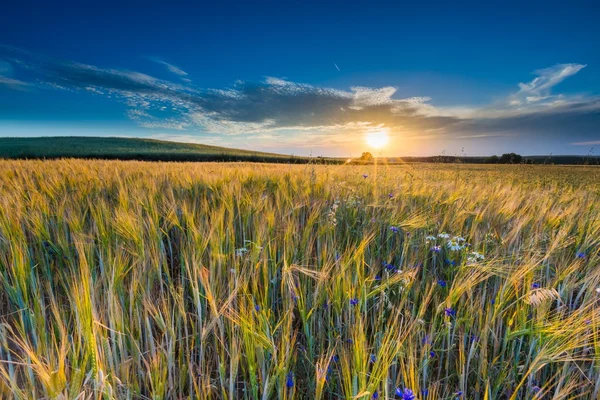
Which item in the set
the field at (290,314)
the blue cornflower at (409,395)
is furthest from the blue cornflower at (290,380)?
the blue cornflower at (409,395)

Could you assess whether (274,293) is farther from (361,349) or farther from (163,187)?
(163,187)

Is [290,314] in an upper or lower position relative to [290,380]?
upper

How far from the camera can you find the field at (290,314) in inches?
38.0

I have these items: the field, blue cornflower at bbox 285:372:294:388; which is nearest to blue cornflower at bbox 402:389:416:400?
the field

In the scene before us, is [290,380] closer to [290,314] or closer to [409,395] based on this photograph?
[290,314]

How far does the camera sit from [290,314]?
1.13 m

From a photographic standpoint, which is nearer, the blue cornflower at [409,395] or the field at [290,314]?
the blue cornflower at [409,395]

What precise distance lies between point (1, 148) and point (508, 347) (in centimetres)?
7027

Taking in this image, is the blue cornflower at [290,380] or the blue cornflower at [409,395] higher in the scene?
the blue cornflower at [409,395]

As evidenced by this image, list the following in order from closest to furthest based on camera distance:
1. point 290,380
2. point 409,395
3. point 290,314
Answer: point 409,395 → point 290,380 → point 290,314

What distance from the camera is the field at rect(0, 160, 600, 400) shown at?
3.16 ft

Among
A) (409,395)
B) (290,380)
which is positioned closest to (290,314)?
(290,380)

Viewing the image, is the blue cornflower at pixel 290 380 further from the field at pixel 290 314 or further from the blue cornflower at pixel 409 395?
the blue cornflower at pixel 409 395

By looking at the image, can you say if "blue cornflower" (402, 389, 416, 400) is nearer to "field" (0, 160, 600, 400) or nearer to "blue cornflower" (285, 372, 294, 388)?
"field" (0, 160, 600, 400)
